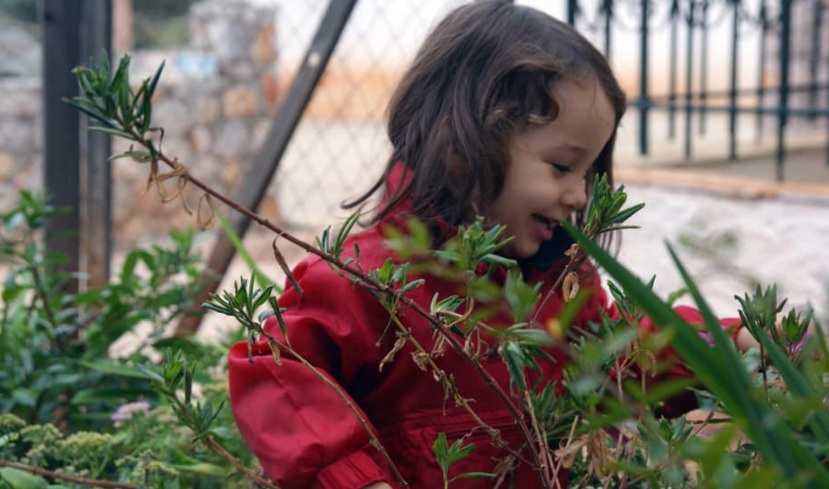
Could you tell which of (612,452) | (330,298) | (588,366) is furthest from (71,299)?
(588,366)

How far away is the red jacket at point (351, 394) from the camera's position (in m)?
1.38

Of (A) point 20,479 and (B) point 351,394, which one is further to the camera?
(A) point 20,479

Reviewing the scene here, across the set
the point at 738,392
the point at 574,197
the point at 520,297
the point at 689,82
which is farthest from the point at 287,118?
the point at 689,82

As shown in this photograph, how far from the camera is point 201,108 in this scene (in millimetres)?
8711

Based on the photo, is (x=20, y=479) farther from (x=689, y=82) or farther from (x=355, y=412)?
(x=689, y=82)

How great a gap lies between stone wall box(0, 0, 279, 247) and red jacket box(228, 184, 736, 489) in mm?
6855

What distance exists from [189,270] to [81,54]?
3.50 ft

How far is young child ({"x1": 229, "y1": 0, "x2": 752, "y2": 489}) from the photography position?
1.42 metres

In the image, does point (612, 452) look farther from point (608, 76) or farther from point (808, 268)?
point (808, 268)

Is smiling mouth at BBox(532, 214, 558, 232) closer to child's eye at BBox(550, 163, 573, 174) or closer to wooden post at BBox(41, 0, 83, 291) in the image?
child's eye at BBox(550, 163, 573, 174)

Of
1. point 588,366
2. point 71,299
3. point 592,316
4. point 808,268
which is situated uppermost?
point 588,366

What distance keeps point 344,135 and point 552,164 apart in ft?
13.9

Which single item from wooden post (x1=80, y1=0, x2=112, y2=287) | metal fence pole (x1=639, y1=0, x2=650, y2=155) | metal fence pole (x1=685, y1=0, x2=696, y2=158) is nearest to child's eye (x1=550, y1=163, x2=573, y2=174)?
wooden post (x1=80, y1=0, x2=112, y2=287)

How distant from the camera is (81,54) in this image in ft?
10.7
